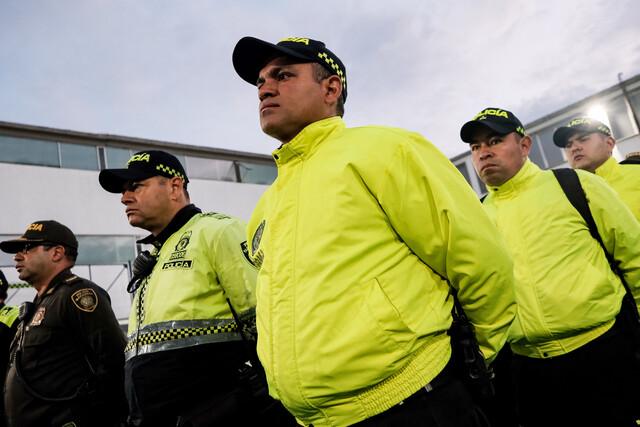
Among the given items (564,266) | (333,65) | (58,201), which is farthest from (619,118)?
(58,201)

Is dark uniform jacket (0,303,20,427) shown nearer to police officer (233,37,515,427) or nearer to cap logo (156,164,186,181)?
cap logo (156,164,186,181)

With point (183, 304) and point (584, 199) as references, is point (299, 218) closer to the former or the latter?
point (183, 304)

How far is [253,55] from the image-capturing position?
205 centimetres

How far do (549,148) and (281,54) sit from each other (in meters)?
19.8

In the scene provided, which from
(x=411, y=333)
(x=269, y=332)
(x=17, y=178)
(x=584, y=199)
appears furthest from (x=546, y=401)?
(x=17, y=178)

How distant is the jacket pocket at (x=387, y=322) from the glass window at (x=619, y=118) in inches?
760

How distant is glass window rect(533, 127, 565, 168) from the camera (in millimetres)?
18708

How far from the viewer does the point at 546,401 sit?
2617mm

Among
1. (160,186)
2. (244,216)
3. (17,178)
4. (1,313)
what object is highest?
(17,178)

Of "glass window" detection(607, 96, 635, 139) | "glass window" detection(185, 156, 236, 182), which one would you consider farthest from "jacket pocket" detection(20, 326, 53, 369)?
"glass window" detection(607, 96, 635, 139)

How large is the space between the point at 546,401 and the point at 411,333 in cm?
176

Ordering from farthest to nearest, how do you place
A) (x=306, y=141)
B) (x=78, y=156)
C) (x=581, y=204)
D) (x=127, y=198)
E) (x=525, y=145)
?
(x=78, y=156) < (x=525, y=145) < (x=127, y=198) < (x=581, y=204) < (x=306, y=141)

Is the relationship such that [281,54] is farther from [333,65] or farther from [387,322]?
[387,322]

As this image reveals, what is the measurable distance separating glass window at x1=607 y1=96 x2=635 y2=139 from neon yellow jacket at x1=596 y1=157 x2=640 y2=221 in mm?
15314
